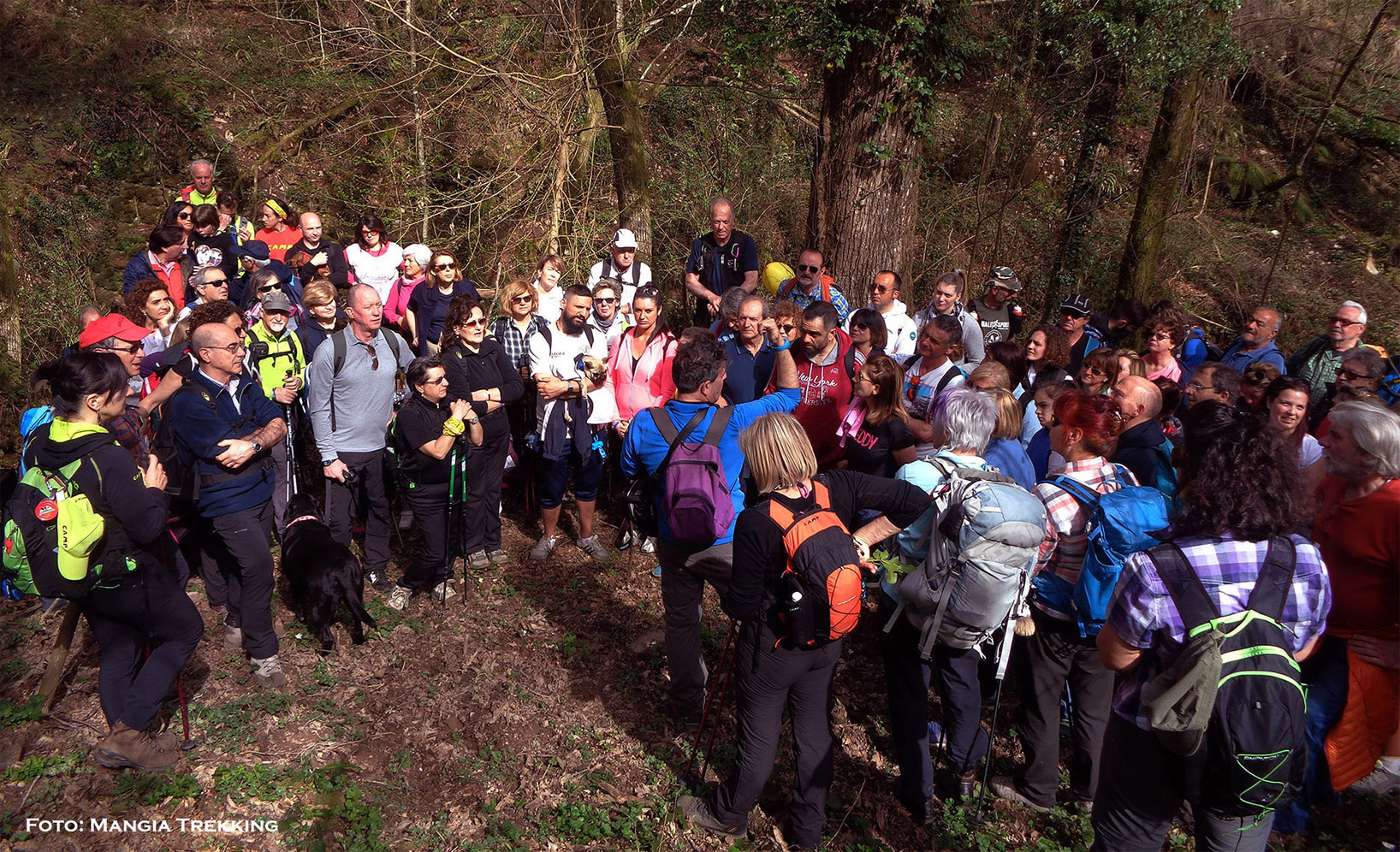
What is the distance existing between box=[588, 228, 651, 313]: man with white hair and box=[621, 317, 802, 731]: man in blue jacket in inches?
121

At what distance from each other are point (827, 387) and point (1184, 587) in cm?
302

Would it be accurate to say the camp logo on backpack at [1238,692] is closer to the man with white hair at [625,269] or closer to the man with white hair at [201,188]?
the man with white hair at [625,269]

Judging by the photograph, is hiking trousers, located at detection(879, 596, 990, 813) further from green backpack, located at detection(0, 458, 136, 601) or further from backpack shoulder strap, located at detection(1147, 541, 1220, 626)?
green backpack, located at detection(0, 458, 136, 601)

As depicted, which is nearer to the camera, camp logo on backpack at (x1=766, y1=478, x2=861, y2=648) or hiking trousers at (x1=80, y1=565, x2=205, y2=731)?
camp logo on backpack at (x1=766, y1=478, x2=861, y2=648)

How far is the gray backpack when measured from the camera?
3354 millimetres

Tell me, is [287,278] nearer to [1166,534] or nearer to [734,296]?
[734,296]

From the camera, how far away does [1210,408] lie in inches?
115

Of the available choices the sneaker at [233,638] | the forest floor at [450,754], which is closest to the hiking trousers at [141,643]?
the forest floor at [450,754]

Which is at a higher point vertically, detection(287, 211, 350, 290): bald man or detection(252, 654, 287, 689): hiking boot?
detection(287, 211, 350, 290): bald man

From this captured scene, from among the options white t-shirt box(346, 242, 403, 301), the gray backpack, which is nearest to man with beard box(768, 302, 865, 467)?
the gray backpack

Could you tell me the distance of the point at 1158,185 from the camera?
9898mm

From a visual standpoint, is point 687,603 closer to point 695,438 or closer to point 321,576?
point 695,438

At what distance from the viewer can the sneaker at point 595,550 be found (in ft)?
20.9

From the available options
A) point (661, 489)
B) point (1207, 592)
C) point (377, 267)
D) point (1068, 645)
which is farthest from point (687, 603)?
point (377, 267)
